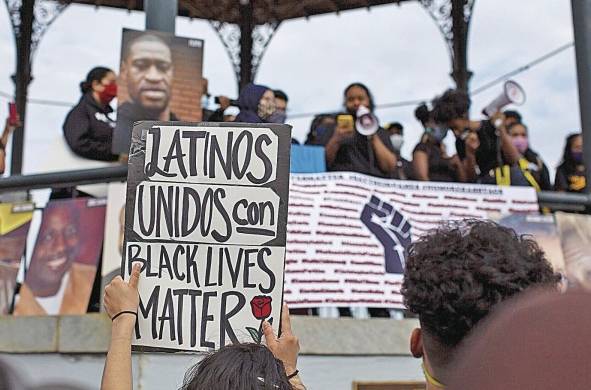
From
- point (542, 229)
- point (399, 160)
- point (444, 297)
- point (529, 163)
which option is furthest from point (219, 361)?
point (529, 163)

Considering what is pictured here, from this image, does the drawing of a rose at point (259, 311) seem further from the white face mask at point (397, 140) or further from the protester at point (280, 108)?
the white face mask at point (397, 140)

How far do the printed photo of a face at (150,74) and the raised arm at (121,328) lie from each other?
6.47ft

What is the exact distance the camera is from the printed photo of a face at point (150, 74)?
410cm

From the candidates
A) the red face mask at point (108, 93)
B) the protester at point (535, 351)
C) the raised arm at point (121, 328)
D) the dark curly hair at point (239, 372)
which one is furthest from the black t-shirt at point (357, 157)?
the protester at point (535, 351)

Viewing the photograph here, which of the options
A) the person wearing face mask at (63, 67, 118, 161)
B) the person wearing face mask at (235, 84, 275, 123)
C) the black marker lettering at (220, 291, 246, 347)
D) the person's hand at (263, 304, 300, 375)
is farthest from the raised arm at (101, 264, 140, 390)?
the person wearing face mask at (63, 67, 118, 161)

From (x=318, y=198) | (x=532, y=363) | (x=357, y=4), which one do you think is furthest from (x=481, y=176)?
(x=357, y=4)

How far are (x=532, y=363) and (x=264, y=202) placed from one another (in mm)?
1779

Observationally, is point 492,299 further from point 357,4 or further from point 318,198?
point 357,4

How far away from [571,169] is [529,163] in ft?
1.98

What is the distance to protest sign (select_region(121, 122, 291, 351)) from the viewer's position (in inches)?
88.8

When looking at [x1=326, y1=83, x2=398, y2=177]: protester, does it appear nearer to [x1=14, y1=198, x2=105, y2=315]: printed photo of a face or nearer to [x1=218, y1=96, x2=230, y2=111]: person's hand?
[x1=218, y1=96, x2=230, y2=111]: person's hand

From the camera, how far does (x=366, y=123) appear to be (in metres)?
4.79

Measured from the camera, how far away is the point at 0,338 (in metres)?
3.72

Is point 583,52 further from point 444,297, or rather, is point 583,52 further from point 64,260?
point 444,297
